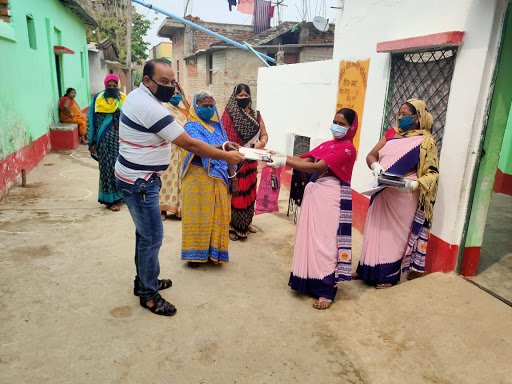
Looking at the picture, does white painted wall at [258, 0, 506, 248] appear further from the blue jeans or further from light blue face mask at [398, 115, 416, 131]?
the blue jeans

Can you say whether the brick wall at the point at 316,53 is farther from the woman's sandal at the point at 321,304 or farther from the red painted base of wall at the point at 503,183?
the woman's sandal at the point at 321,304

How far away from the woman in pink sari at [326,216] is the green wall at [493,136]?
112cm

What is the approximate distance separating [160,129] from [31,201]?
12.9 ft

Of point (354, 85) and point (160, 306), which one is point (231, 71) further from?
point (160, 306)

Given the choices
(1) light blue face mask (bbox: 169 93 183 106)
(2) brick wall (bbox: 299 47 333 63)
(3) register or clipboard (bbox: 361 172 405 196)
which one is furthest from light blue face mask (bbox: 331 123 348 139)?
(2) brick wall (bbox: 299 47 333 63)

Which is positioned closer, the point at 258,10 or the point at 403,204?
the point at 403,204

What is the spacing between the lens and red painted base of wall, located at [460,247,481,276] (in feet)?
11.4

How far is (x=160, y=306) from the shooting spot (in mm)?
2973

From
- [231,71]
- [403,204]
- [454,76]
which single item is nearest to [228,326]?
[403,204]

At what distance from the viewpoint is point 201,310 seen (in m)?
3.07

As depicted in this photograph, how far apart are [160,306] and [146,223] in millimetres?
649

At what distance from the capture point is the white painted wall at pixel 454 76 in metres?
3.13

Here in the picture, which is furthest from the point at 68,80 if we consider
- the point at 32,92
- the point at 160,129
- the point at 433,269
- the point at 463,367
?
the point at 463,367

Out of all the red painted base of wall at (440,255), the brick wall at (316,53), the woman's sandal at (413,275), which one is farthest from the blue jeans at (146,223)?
the brick wall at (316,53)
